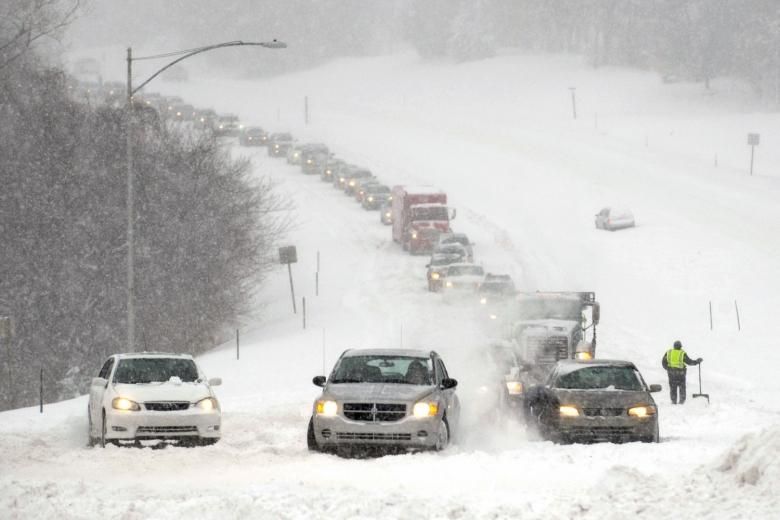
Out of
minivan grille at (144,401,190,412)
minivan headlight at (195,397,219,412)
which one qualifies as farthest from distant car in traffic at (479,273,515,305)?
minivan grille at (144,401,190,412)

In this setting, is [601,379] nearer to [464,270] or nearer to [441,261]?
[464,270]

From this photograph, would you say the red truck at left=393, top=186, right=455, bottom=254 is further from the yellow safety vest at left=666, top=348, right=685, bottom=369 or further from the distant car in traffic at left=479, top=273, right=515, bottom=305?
the yellow safety vest at left=666, top=348, right=685, bottom=369

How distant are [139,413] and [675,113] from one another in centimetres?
9869

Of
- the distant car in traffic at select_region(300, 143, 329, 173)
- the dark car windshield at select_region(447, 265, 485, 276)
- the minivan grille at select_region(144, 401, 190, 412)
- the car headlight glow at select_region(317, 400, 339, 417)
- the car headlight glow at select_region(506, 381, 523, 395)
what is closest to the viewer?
the car headlight glow at select_region(317, 400, 339, 417)

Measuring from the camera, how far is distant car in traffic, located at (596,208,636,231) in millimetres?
65562

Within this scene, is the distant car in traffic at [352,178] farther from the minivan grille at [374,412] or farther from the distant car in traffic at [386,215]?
the minivan grille at [374,412]

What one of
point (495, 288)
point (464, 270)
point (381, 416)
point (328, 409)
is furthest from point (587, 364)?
point (464, 270)

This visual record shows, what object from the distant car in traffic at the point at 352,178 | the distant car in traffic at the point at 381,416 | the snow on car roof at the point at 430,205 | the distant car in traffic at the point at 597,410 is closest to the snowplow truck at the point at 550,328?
the distant car in traffic at the point at 597,410

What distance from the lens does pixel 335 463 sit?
16406 millimetres

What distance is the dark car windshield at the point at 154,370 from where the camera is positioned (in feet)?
65.4

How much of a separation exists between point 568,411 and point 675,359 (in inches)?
387

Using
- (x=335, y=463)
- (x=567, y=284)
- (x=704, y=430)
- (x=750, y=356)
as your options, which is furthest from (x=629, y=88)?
(x=335, y=463)

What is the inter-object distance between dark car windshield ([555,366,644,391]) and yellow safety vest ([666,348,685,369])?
817 centimetres

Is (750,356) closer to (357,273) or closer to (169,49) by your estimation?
A: (357,273)
